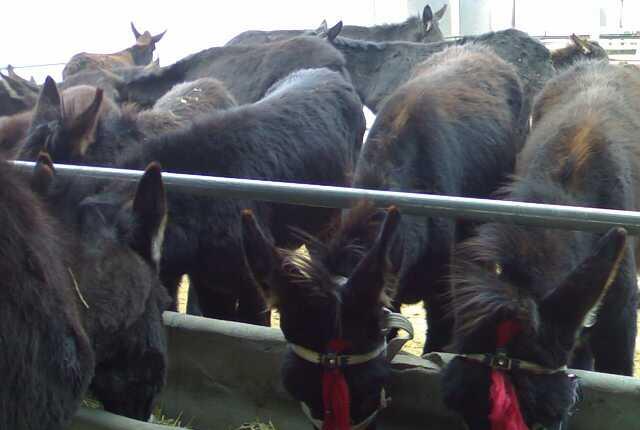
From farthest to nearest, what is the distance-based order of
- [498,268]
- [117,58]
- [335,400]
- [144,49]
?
[144,49] → [117,58] → [498,268] → [335,400]

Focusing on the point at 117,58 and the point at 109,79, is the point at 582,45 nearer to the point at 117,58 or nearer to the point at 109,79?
the point at 109,79

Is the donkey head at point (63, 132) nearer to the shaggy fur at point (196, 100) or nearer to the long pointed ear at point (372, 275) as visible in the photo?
the shaggy fur at point (196, 100)

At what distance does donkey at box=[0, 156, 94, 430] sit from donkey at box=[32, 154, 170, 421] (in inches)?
19.5

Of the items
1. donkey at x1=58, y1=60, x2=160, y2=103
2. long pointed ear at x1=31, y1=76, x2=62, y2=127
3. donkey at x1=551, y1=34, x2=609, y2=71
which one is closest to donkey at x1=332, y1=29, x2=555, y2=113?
donkey at x1=551, y1=34, x2=609, y2=71

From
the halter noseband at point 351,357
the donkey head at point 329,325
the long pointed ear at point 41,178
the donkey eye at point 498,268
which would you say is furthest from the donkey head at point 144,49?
the donkey eye at point 498,268

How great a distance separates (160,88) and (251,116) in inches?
205

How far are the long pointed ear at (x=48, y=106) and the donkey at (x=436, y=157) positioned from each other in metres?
2.57

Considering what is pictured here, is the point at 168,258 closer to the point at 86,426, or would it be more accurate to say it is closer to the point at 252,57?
the point at 86,426

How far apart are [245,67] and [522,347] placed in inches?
284

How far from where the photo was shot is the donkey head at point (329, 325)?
3473 millimetres

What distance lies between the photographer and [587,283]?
10.5 feet

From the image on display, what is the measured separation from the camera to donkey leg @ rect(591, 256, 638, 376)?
4.36 m

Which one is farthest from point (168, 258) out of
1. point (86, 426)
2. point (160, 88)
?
point (160, 88)

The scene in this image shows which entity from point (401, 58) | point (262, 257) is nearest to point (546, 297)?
point (262, 257)
